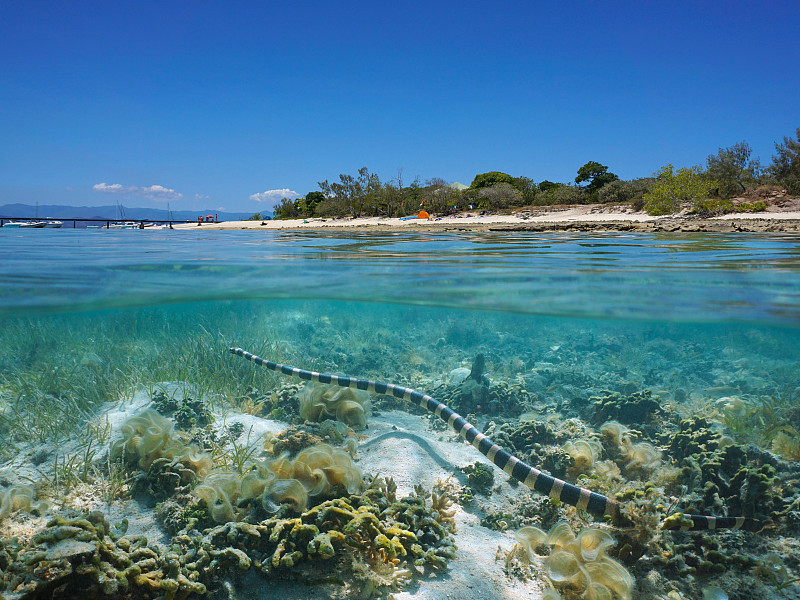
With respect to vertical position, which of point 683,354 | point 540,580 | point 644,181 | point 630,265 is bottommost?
point 683,354

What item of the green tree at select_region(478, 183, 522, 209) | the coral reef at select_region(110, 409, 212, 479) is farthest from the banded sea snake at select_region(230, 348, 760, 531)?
the green tree at select_region(478, 183, 522, 209)

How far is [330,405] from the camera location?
723 cm

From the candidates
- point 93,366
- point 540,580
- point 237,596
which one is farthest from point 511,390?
point 93,366

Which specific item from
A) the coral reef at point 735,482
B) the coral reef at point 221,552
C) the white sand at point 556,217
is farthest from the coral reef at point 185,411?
the white sand at point 556,217

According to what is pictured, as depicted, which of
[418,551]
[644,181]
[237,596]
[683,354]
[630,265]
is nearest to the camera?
[237,596]

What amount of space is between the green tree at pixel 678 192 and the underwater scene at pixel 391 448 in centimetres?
1276

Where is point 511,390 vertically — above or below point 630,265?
below

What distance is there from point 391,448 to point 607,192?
33115 millimetres

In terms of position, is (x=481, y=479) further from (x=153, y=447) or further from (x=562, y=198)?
(x=562, y=198)

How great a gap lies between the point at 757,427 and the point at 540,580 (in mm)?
6201

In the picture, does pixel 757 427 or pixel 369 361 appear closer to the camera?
pixel 757 427

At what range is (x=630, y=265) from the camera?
8891 mm

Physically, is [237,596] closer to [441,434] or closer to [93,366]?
[441,434]

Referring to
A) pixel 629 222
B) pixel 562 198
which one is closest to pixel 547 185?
pixel 562 198
